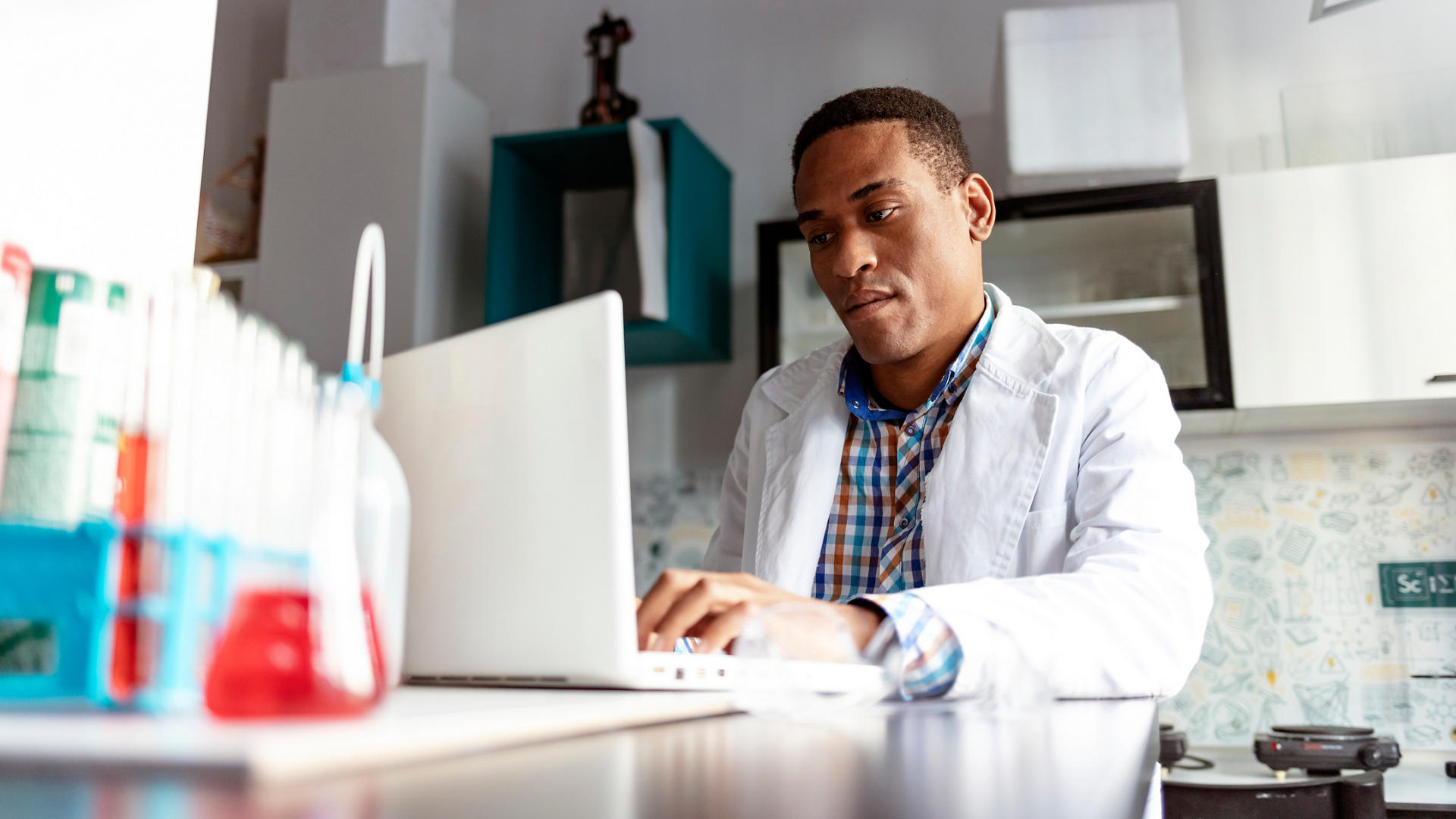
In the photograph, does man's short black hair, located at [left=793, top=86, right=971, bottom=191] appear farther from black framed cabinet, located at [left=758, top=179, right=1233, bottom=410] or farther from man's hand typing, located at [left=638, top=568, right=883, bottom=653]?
man's hand typing, located at [left=638, top=568, right=883, bottom=653]

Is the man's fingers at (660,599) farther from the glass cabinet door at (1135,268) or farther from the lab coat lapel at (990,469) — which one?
the glass cabinet door at (1135,268)

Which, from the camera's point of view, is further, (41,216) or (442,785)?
(41,216)

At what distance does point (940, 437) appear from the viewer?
1.48m

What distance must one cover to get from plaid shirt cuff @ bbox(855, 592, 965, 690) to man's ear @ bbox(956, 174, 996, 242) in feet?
3.13

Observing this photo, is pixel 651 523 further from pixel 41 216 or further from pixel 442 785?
pixel 442 785

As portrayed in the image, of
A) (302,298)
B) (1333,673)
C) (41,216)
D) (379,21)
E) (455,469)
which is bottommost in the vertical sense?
(1333,673)

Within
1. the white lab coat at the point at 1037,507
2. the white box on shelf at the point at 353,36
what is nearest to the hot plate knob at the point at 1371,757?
the white lab coat at the point at 1037,507

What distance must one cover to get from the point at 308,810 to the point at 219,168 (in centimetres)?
326

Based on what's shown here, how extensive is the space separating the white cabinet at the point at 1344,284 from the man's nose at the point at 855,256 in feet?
3.27

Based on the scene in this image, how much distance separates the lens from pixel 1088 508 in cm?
125

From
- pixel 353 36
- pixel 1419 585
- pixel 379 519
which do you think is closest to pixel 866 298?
pixel 379 519

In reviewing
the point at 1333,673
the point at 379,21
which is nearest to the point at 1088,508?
the point at 1333,673

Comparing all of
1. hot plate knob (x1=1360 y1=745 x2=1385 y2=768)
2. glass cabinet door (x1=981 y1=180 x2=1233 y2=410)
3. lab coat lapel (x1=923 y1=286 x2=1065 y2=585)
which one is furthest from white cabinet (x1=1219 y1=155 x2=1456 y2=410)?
lab coat lapel (x1=923 y1=286 x2=1065 y2=585)

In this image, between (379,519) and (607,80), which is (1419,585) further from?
(379,519)
